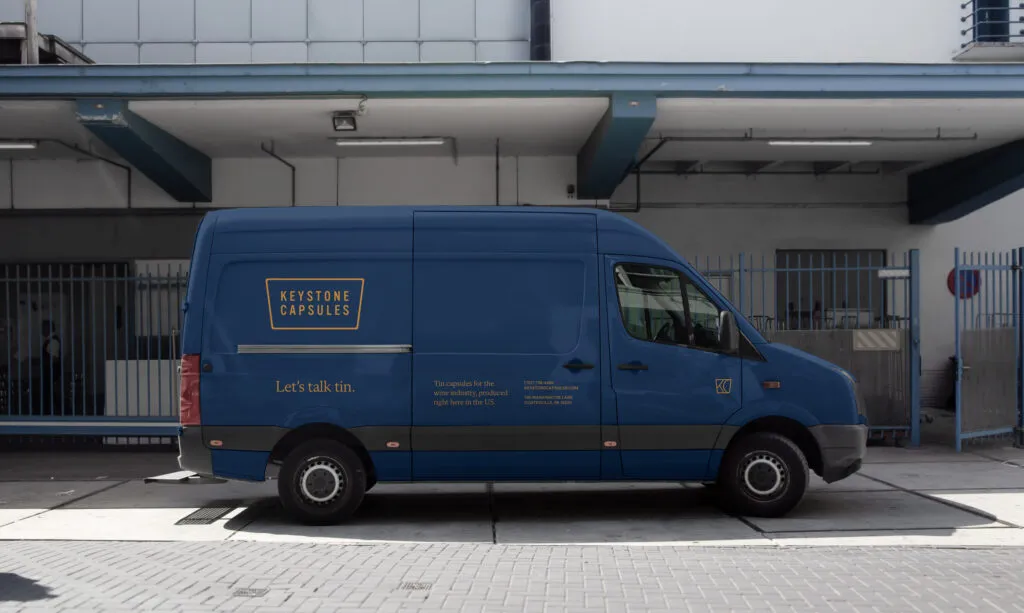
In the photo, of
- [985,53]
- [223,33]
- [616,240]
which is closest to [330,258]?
[616,240]

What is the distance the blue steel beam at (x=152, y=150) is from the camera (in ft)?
36.7

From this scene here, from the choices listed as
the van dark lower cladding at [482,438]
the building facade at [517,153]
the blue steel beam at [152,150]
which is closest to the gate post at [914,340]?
the building facade at [517,153]

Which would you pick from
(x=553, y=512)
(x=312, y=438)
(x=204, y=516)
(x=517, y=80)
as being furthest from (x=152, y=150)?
(x=553, y=512)

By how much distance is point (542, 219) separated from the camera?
26.2 ft

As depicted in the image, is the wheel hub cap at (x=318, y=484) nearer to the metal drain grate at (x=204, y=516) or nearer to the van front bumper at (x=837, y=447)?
the metal drain grate at (x=204, y=516)

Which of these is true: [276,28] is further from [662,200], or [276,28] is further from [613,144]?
[662,200]

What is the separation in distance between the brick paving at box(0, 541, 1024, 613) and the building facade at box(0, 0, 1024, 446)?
18.9ft

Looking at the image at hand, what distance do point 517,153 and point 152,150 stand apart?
513 centimetres

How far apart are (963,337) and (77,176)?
1242 cm

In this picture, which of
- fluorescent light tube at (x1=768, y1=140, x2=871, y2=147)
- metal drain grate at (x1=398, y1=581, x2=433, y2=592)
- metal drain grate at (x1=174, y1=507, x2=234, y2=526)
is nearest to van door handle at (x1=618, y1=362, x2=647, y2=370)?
metal drain grate at (x1=398, y1=581, x2=433, y2=592)

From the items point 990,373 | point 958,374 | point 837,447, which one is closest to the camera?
point 837,447

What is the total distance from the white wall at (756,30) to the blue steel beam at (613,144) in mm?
1743

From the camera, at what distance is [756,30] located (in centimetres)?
1405

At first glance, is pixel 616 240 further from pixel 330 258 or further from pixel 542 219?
pixel 330 258
